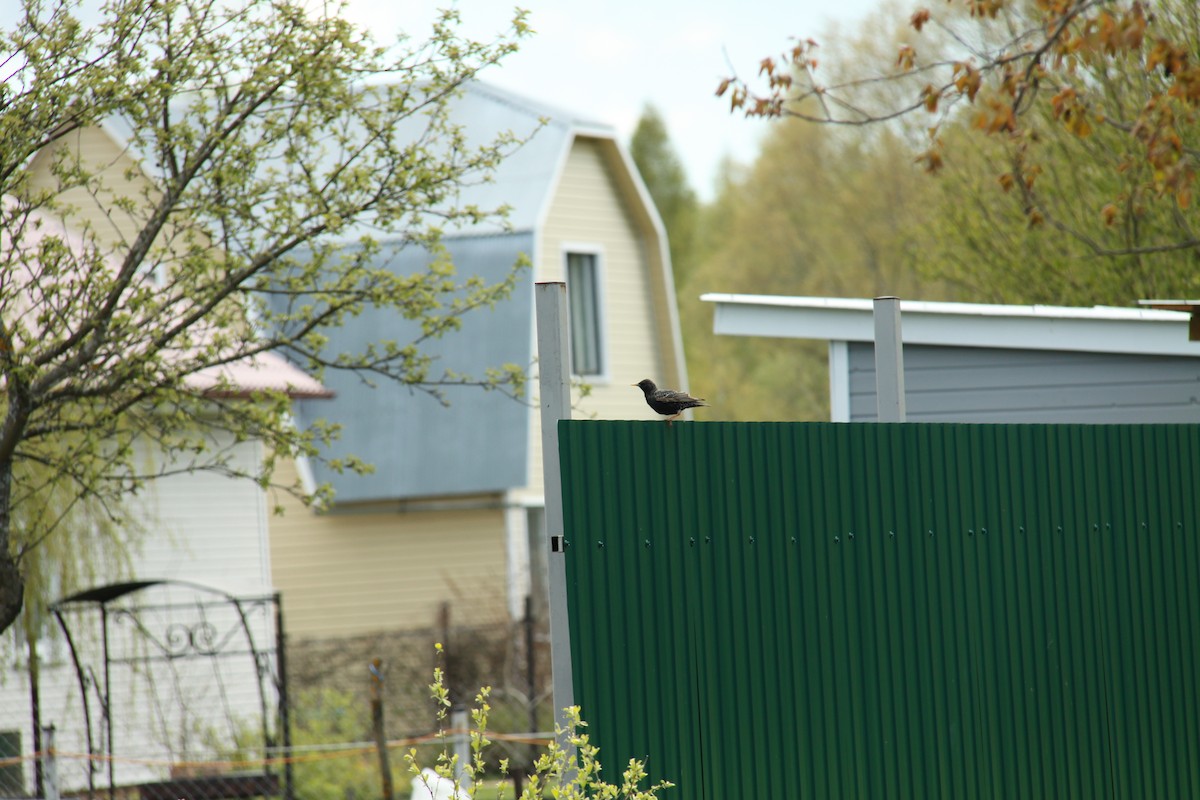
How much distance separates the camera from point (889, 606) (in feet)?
20.2

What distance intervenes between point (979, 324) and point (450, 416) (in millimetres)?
11723

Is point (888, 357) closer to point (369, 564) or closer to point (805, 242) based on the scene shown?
point (369, 564)

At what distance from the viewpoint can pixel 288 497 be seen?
20.6 m

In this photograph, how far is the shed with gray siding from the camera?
9.84 m

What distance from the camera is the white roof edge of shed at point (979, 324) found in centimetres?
973

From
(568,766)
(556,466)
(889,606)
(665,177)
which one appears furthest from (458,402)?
(665,177)

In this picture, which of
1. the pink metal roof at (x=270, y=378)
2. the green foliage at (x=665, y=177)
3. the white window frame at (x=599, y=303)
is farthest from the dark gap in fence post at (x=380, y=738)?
the green foliage at (x=665, y=177)

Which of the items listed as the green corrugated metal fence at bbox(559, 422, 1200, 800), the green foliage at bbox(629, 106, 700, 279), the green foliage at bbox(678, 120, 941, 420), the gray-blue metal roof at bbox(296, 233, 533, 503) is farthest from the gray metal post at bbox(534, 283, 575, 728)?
the green foliage at bbox(629, 106, 700, 279)

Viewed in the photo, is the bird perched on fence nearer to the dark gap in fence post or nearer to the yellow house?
the dark gap in fence post

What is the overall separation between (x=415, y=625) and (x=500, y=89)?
26.0 ft

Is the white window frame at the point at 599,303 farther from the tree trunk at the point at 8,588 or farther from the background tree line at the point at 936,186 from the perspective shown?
the tree trunk at the point at 8,588

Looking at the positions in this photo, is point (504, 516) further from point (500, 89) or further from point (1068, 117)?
point (1068, 117)

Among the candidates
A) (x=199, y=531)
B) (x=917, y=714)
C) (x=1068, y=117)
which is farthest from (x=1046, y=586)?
(x=199, y=531)

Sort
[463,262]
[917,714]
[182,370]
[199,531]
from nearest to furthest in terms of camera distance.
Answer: [917,714] < [182,370] < [199,531] < [463,262]
